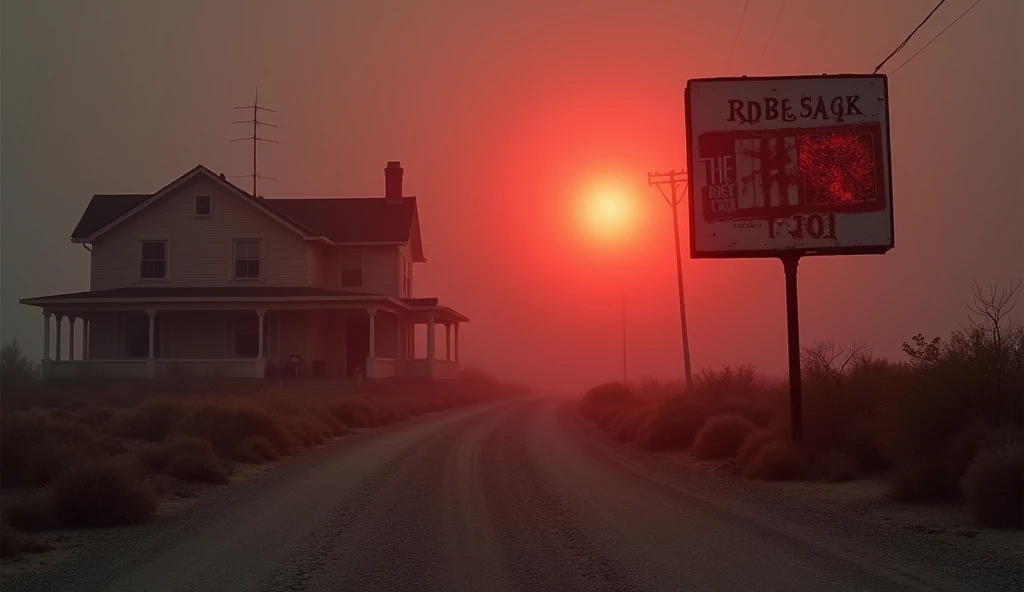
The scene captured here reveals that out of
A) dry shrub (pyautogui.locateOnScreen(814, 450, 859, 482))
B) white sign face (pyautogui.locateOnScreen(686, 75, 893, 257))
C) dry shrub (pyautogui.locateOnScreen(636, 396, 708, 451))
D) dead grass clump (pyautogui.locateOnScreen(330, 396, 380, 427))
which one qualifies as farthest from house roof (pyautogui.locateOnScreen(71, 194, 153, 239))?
dry shrub (pyautogui.locateOnScreen(814, 450, 859, 482))

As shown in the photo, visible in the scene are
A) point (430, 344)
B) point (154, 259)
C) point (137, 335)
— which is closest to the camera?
point (137, 335)

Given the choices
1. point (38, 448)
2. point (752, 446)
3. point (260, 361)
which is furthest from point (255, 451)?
point (260, 361)

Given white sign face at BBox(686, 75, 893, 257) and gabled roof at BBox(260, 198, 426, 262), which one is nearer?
white sign face at BBox(686, 75, 893, 257)

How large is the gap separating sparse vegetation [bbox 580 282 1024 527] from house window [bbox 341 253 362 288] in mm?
25621

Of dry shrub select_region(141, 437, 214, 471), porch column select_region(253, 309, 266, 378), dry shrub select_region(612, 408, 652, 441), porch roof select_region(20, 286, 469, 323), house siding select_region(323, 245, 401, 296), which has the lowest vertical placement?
dry shrub select_region(612, 408, 652, 441)

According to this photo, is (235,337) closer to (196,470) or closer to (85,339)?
(85,339)

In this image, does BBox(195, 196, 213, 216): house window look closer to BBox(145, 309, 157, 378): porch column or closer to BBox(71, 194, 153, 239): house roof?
BBox(71, 194, 153, 239): house roof

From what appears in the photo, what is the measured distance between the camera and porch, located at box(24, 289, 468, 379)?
36062 mm

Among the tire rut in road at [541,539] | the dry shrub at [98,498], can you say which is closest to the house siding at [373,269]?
the tire rut in road at [541,539]

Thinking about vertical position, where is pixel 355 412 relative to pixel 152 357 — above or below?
below

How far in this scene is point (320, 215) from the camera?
4316 centimetres

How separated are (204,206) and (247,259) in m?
2.74

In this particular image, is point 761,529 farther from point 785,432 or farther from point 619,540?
point 785,432

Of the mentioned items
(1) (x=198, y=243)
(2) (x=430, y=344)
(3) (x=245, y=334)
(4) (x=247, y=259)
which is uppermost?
(1) (x=198, y=243)
